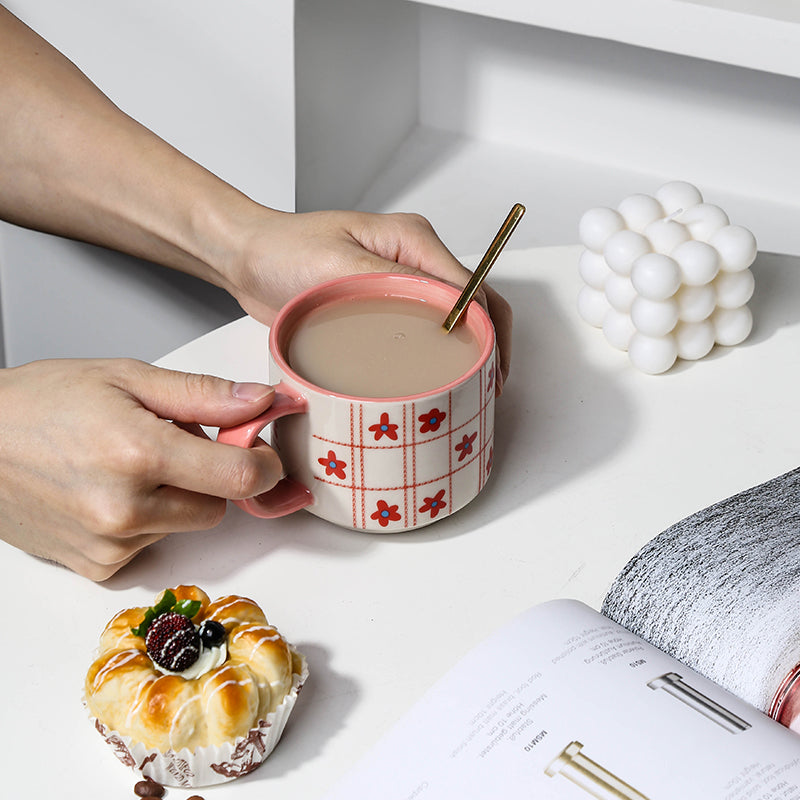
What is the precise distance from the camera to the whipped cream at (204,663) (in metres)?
0.52

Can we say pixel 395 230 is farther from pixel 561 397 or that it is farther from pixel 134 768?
pixel 134 768

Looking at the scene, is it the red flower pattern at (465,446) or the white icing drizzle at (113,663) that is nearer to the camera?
the white icing drizzle at (113,663)

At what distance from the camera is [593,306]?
813 mm

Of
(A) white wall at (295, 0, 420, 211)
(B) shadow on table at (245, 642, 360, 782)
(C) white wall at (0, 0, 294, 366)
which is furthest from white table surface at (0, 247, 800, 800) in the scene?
(A) white wall at (295, 0, 420, 211)

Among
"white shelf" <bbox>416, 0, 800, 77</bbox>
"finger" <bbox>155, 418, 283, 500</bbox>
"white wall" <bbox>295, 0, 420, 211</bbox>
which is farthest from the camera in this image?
"white wall" <bbox>295, 0, 420, 211</bbox>

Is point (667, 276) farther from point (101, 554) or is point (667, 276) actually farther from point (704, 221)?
point (101, 554)

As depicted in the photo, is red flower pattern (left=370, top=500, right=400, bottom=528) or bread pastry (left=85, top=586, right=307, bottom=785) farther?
red flower pattern (left=370, top=500, right=400, bottom=528)

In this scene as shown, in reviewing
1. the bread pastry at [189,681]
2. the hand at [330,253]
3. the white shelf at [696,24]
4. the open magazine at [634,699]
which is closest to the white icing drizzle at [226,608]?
the bread pastry at [189,681]

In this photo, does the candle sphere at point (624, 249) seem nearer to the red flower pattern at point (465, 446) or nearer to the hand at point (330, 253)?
the hand at point (330, 253)

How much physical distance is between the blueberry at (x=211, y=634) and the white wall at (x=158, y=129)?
59 centimetres

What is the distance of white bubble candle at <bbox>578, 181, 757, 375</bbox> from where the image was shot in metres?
0.75

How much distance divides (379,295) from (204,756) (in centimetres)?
30

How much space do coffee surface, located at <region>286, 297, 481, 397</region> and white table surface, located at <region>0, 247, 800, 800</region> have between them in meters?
0.11

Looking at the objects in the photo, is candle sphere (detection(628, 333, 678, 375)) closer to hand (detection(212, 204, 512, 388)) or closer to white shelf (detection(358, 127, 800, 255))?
hand (detection(212, 204, 512, 388))
